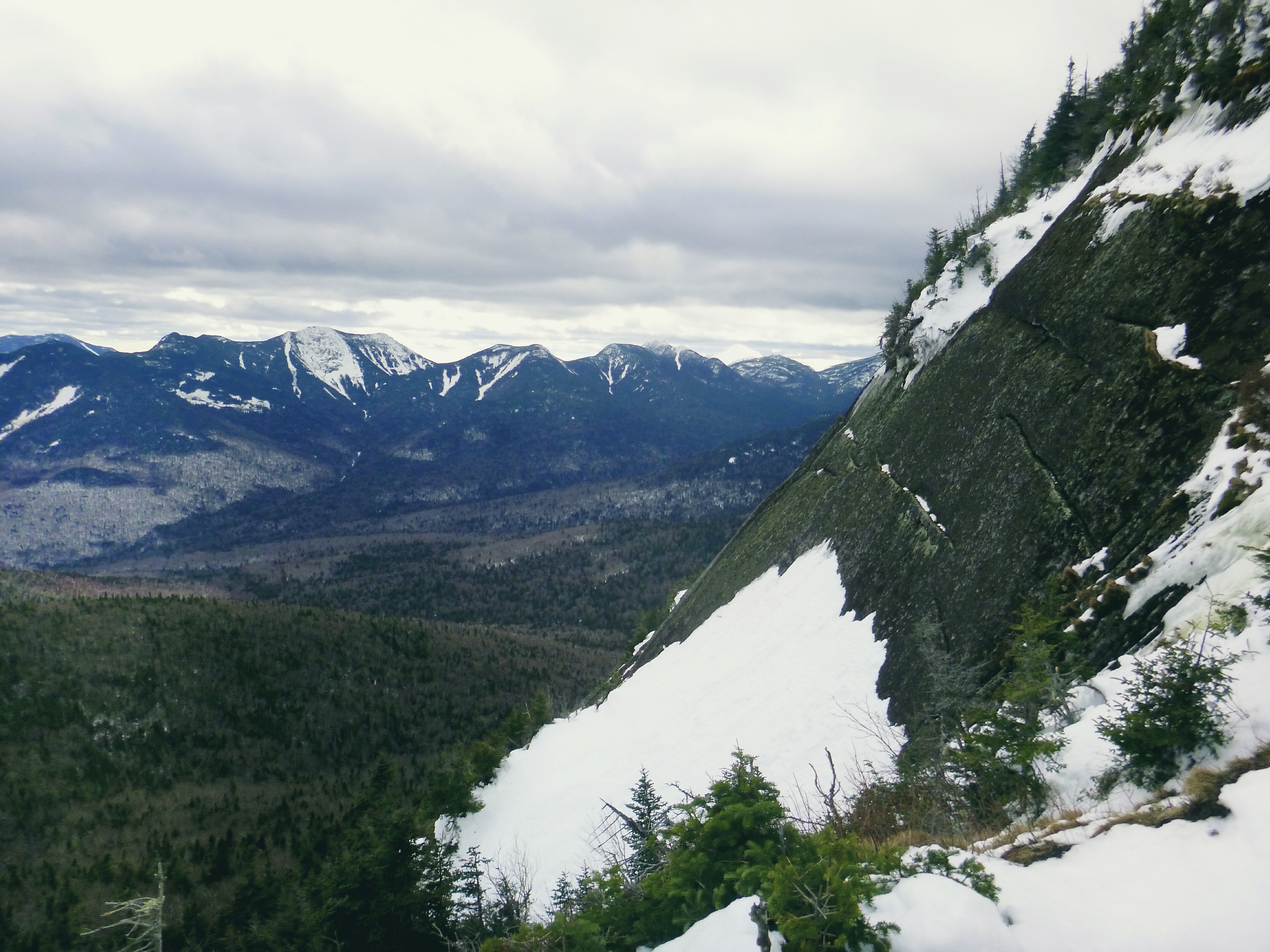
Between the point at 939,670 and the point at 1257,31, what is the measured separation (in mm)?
16429

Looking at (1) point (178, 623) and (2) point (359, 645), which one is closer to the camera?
(1) point (178, 623)

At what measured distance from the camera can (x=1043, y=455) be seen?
14461 mm

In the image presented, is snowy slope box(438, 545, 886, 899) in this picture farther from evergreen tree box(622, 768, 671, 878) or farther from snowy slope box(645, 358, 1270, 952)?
snowy slope box(645, 358, 1270, 952)

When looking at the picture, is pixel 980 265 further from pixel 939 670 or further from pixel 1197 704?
pixel 1197 704

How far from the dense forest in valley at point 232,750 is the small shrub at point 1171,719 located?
20.4 metres

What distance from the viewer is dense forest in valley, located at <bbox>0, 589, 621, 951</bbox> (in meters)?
36.2

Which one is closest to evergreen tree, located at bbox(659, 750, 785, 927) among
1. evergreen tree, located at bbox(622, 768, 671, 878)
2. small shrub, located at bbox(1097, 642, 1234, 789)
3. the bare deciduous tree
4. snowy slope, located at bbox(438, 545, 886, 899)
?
evergreen tree, located at bbox(622, 768, 671, 878)

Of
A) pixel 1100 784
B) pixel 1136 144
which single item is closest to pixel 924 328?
pixel 1136 144

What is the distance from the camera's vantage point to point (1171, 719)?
6.01 meters

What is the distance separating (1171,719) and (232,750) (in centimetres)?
9834

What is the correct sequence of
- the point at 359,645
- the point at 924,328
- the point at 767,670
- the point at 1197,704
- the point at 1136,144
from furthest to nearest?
the point at 359,645 → the point at 924,328 → the point at 767,670 → the point at 1136,144 → the point at 1197,704

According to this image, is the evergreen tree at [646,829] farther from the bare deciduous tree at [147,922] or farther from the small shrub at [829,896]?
the bare deciduous tree at [147,922]

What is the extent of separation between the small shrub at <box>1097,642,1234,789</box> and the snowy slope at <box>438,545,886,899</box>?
8.05 m

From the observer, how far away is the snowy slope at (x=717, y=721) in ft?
52.8
